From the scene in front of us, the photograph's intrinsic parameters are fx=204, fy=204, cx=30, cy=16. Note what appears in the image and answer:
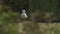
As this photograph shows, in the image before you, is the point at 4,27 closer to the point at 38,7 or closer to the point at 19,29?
the point at 19,29

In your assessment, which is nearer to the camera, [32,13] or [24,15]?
[24,15]

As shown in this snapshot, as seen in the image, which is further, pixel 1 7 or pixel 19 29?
pixel 1 7

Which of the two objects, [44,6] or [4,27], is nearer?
[4,27]

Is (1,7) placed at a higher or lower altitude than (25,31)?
higher

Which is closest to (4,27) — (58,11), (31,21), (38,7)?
(31,21)

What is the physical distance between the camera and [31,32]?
3307mm

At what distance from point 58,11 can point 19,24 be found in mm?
793

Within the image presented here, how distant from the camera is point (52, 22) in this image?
364cm

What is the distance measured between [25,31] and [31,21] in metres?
0.30

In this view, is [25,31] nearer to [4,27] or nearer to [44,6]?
[4,27]

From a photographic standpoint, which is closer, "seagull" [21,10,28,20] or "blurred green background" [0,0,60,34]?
"blurred green background" [0,0,60,34]

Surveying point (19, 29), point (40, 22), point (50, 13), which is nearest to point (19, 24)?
point (19, 29)

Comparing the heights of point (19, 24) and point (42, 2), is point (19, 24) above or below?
below

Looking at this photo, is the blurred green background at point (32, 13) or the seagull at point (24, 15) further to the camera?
the seagull at point (24, 15)
